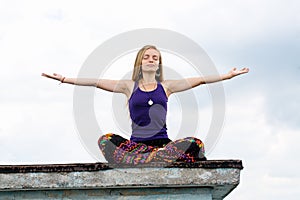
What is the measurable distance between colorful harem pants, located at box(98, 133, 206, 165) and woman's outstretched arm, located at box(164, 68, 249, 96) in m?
0.81

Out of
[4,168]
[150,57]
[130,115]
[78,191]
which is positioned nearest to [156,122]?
[130,115]

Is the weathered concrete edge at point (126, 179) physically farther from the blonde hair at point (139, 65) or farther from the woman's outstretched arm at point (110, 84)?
the blonde hair at point (139, 65)

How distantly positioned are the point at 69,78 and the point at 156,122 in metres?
0.96

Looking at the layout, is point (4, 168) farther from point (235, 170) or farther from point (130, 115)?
point (235, 170)

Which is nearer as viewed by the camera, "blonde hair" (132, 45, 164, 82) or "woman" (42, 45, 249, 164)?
"woman" (42, 45, 249, 164)

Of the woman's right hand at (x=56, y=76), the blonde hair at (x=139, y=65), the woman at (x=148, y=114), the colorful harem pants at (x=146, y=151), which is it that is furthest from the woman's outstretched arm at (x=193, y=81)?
the woman's right hand at (x=56, y=76)

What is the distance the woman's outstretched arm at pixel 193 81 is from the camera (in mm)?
5059

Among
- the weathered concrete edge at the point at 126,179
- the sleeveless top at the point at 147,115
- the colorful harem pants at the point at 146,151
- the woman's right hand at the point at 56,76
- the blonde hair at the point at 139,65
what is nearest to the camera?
the weathered concrete edge at the point at 126,179

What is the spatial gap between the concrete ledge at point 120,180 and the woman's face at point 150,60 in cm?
122

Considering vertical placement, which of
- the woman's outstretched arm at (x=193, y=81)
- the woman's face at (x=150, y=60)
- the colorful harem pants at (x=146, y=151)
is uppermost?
the woman's face at (x=150, y=60)

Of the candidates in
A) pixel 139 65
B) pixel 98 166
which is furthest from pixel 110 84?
pixel 98 166

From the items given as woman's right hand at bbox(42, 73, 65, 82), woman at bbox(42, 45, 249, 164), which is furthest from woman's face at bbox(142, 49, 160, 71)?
woman's right hand at bbox(42, 73, 65, 82)

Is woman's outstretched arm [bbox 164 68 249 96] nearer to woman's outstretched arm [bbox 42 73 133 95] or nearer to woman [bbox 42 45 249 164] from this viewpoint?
woman [bbox 42 45 249 164]

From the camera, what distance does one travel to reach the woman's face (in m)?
5.09
